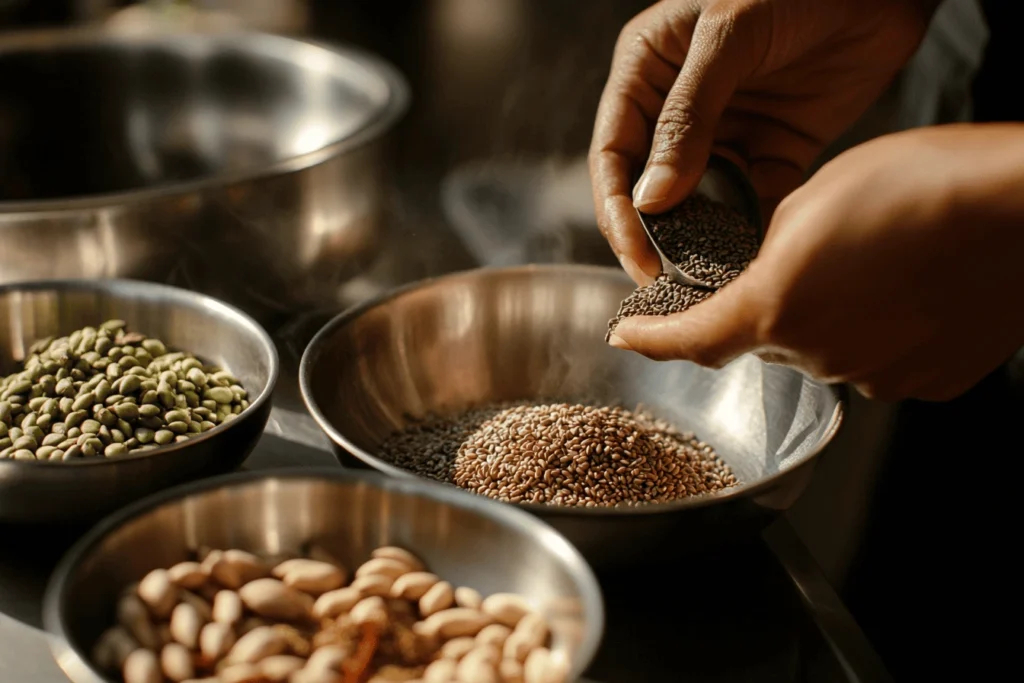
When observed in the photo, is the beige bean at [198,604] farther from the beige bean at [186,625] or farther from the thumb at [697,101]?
the thumb at [697,101]

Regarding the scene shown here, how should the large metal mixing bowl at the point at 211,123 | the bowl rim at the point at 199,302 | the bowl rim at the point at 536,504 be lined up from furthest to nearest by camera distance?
the large metal mixing bowl at the point at 211,123 < the bowl rim at the point at 199,302 < the bowl rim at the point at 536,504

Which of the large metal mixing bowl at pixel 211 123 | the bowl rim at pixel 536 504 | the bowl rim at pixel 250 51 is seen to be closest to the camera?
the bowl rim at pixel 536 504

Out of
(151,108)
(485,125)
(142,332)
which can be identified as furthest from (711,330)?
(151,108)

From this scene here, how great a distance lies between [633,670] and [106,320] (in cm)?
62

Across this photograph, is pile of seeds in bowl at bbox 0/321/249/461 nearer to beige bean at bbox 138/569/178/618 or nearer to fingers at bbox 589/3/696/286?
beige bean at bbox 138/569/178/618

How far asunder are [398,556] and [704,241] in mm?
422

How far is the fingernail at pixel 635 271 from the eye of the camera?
3.18 feet

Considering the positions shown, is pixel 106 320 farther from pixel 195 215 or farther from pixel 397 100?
pixel 397 100

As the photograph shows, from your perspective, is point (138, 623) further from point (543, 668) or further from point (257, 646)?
point (543, 668)

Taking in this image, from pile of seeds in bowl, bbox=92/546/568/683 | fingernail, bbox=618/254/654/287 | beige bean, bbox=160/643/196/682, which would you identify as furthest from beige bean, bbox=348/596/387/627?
fingernail, bbox=618/254/654/287

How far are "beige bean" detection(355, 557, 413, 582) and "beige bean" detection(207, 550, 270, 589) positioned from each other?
2.7 inches

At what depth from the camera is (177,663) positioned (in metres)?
0.61

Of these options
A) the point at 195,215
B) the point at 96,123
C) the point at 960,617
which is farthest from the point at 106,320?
the point at 960,617

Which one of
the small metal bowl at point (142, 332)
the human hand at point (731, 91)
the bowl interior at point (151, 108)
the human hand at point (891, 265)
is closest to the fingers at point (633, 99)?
the human hand at point (731, 91)
